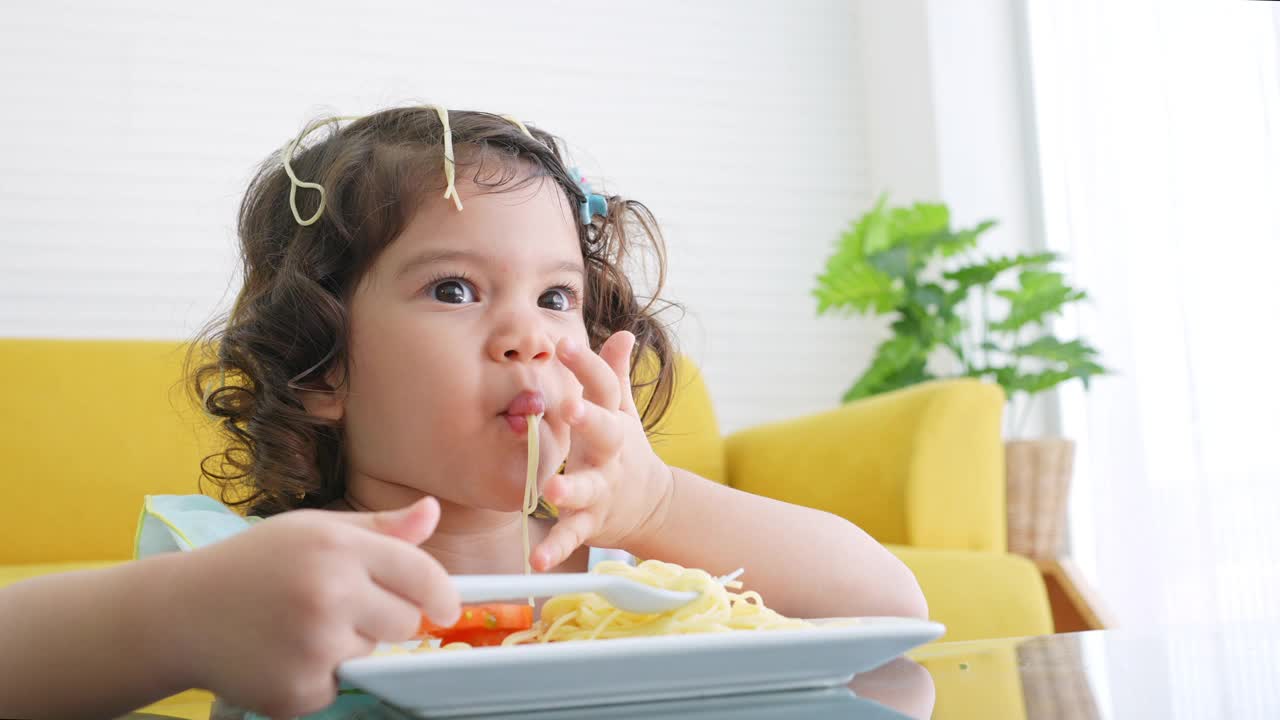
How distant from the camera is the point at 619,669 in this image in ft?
1.32

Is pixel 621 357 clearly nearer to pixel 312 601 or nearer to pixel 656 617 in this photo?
pixel 656 617

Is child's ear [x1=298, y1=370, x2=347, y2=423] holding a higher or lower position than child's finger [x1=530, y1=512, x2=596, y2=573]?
higher

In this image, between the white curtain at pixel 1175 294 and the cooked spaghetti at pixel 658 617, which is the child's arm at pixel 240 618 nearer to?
the cooked spaghetti at pixel 658 617

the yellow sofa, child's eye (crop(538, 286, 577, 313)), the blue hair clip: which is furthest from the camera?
the yellow sofa

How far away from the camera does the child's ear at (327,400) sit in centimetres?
102

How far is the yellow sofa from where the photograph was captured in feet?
5.98

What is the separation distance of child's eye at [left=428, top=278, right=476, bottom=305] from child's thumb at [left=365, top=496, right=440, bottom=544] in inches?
17.8

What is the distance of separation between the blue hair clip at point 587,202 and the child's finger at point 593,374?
37 cm

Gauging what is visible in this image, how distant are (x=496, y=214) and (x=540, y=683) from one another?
1.91ft

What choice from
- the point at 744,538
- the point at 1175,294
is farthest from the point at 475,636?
the point at 1175,294

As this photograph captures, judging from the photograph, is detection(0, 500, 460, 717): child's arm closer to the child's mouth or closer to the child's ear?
the child's mouth

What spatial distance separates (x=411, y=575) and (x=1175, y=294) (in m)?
2.73

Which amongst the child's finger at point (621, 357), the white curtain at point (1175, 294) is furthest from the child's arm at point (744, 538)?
the white curtain at point (1175, 294)

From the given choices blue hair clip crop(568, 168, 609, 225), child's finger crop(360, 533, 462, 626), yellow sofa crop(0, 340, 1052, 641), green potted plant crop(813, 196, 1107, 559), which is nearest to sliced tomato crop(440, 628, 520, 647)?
child's finger crop(360, 533, 462, 626)
